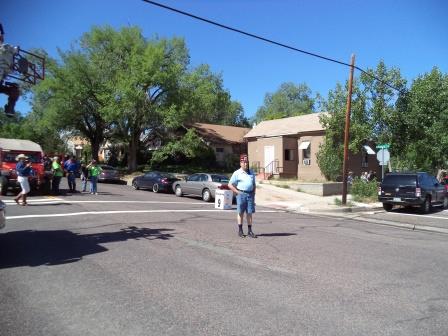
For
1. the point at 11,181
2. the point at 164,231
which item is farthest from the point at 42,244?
the point at 11,181

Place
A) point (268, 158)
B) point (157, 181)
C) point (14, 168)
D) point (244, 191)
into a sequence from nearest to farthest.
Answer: point (244, 191), point (14, 168), point (157, 181), point (268, 158)

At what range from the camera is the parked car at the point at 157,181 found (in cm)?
2369

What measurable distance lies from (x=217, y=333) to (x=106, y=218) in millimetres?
8001

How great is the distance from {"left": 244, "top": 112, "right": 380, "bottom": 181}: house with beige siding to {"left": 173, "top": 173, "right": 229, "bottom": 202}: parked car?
42.5 feet

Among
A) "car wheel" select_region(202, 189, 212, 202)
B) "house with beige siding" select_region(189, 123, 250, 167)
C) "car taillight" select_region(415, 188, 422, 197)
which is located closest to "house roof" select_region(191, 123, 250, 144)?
"house with beige siding" select_region(189, 123, 250, 167)

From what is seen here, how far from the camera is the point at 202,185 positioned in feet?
66.9

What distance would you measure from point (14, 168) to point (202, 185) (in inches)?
331

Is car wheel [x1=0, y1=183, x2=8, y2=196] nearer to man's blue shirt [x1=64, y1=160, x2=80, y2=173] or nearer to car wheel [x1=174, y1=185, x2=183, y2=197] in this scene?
man's blue shirt [x1=64, y1=160, x2=80, y2=173]

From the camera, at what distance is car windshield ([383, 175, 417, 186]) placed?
58.7ft

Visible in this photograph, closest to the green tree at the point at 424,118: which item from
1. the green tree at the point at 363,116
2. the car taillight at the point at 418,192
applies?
the green tree at the point at 363,116

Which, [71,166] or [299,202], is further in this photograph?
[299,202]

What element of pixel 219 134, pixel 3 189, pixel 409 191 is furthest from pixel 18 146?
pixel 219 134

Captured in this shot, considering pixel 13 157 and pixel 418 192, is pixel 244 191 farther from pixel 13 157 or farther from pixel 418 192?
pixel 13 157

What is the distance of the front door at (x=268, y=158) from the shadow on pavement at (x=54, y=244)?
2492 cm
